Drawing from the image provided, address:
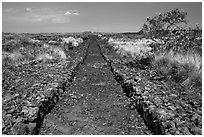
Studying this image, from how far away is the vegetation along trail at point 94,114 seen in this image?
5172 mm

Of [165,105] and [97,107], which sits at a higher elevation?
[165,105]

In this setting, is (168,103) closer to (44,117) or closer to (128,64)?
(44,117)

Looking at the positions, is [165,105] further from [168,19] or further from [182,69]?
[168,19]

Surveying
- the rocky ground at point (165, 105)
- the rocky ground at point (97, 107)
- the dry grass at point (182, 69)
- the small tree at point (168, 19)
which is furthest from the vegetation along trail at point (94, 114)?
the small tree at point (168, 19)

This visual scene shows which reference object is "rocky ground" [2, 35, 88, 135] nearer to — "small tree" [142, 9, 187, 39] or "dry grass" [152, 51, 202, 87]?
"dry grass" [152, 51, 202, 87]

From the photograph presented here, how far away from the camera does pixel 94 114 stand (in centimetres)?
603

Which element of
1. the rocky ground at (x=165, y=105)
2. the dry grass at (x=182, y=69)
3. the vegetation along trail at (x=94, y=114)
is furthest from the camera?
the dry grass at (x=182, y=69)

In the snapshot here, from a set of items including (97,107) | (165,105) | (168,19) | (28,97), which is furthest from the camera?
(168,19)

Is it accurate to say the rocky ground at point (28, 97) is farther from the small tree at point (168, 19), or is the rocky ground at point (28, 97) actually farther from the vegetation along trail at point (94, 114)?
the small tree at point (168, 19)

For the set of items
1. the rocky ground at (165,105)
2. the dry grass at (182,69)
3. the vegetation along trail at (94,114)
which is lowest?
the vegetation along trail at (94,114)

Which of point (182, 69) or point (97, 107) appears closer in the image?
point (97, 107)

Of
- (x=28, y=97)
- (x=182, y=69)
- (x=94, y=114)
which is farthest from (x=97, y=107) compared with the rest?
(x=182, y=69)

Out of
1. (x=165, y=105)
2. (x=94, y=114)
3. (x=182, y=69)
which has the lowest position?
(x=94, y=114)

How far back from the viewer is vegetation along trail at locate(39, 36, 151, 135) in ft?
17.0
